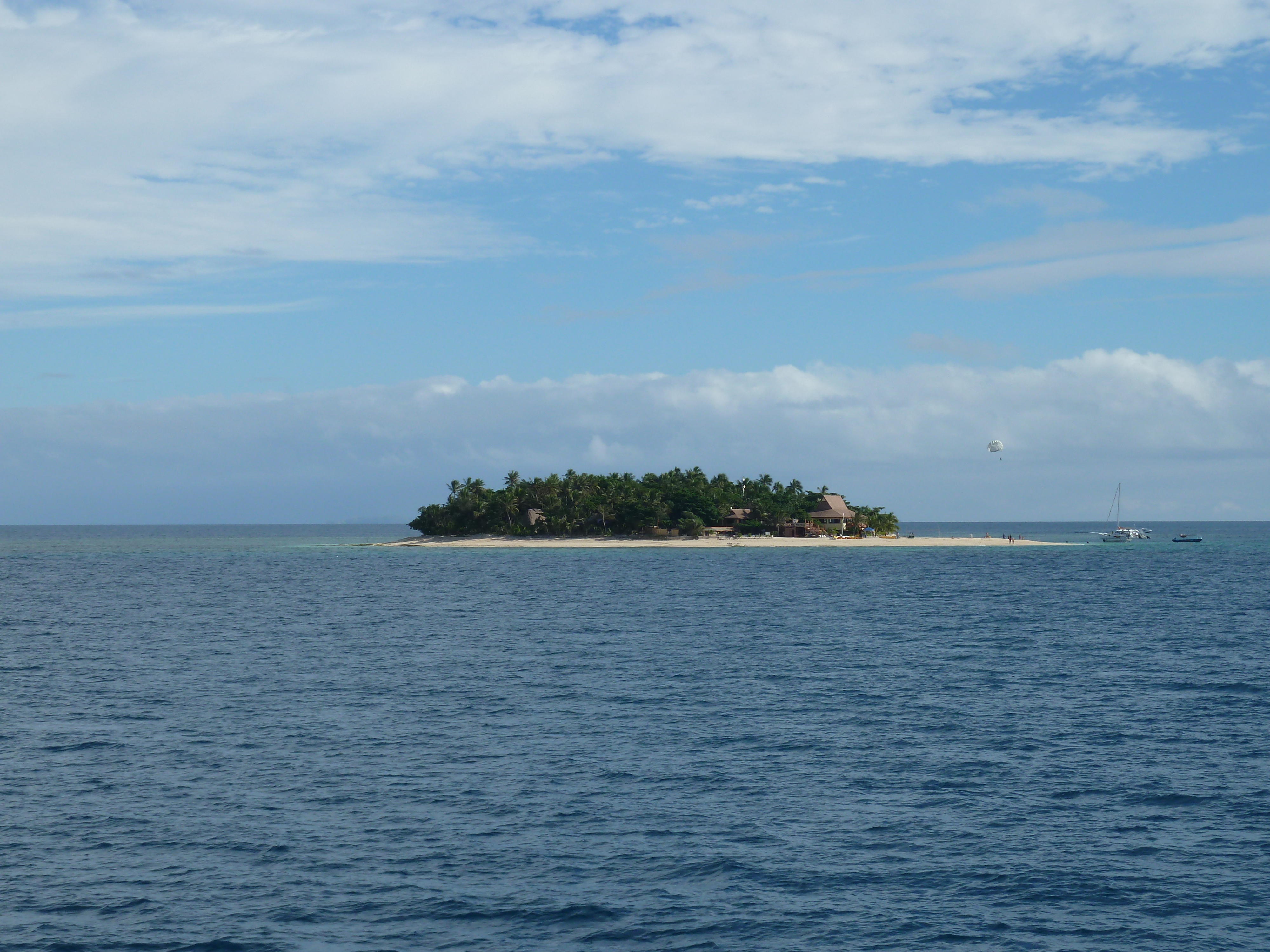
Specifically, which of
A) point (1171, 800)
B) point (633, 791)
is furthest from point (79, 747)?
point (1171, 800)

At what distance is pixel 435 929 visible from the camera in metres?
20.8

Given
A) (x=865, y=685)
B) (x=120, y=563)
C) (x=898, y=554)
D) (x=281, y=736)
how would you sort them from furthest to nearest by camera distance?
(x=898, y=554)
(x=120, y=563)
(x=865, y=685)
(x=281, y=736)

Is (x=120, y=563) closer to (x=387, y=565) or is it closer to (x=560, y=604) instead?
(x=387, y=565)

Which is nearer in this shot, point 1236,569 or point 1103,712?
point 1103,712

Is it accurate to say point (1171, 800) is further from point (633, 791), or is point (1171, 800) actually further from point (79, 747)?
point (79, 747)

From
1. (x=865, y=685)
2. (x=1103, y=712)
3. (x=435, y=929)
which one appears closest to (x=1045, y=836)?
(x=435, y=929)

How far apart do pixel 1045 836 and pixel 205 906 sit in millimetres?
19468

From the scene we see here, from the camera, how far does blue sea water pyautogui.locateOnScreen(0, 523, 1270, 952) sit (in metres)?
21.4

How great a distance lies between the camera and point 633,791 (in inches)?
1192

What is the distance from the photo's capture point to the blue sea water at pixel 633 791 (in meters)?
21.4

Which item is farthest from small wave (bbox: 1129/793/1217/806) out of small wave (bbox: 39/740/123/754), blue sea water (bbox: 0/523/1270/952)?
small wave (bbox: 39/740/123/754)

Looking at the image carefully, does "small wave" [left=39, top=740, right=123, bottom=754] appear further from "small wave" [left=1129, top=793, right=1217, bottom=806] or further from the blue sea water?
"small wave" [left=1129, top=793, right=1217, bottom=806]

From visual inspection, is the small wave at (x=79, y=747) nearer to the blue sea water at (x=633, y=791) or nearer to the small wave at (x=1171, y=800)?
the blue sea water at (x=633, y=791)

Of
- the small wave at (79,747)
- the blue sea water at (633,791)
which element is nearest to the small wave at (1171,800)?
the blue sea water at (633,791)
